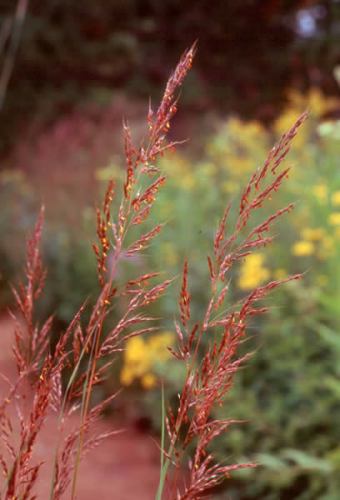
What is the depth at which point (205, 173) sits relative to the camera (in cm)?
586

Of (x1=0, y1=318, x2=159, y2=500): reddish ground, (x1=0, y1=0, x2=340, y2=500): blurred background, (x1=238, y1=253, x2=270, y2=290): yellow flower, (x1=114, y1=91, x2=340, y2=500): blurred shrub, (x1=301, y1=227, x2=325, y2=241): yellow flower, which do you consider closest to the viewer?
(x1=114, y1=91, x2=340, y2=500): blurred shrub

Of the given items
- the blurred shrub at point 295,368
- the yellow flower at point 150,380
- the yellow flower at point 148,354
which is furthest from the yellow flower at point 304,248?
the yellow flower at point 150,380

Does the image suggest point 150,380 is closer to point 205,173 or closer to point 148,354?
point 148,354

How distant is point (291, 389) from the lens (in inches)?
149

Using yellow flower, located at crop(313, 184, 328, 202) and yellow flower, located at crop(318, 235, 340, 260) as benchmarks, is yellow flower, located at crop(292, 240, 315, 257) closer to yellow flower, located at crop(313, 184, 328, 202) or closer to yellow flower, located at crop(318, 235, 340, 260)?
yellow flower, located at crop(318, 235, 340, 260)

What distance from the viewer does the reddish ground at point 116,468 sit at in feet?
14.6

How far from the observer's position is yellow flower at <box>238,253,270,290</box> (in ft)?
12.7

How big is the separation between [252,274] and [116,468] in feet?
4.66

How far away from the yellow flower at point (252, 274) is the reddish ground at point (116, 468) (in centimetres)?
107

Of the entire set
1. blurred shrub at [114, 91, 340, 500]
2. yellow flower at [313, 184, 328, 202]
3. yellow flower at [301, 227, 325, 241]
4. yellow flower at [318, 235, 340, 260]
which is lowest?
blurred shrub at [114, 91, 340, 500]

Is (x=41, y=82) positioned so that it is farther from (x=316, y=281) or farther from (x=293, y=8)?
(x=316, y=281)

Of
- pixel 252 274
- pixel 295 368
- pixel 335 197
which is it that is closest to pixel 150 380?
pixel 252 274

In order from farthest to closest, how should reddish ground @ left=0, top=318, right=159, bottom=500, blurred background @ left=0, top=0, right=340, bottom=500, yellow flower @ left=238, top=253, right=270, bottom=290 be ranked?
reddish ground @ left=0, top=318, right=159, bottom=500 → yellow flower @ left=238, top=253, right=270, bottom=290 → blurred background @ left=0, top=0, right=340, bottom=500

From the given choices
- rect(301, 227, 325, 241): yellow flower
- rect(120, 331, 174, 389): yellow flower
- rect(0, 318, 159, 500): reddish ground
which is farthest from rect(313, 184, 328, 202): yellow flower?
rect(0, 318, 159, 500): reddish ground
